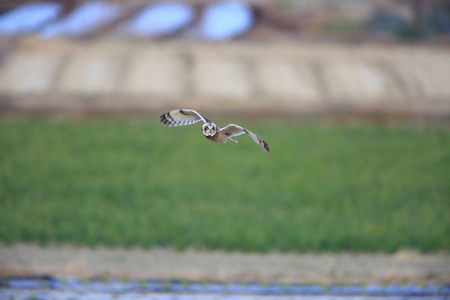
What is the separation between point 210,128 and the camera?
11.3 feet

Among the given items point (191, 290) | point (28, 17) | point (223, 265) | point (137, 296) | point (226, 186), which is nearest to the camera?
point (137, 296)

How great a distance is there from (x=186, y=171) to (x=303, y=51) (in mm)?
5657

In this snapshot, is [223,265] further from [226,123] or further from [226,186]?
[226,123]

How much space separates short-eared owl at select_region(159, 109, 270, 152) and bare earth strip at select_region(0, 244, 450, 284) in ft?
15.0

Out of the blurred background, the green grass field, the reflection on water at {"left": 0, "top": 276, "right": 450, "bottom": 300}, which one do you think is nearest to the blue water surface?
the blurred background

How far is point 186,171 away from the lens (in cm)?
1198

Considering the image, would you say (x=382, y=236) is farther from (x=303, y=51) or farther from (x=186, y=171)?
(x=303, y=51)

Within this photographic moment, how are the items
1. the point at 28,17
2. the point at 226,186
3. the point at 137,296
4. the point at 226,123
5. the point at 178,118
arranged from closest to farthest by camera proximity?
1. the point at 178,118
2. the point at 137,296
3. the point at 226,186
4. the point at 226,123
5. the point at 28,17

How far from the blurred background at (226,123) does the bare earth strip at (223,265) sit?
0.22ft

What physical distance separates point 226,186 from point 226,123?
2.18 meters

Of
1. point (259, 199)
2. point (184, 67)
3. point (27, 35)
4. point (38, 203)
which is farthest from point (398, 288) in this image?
point (27, 35)

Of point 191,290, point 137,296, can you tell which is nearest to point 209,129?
point 137,296

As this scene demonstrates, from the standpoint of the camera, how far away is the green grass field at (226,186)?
943 centimetres

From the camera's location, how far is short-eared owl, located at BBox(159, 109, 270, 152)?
3.44 meters
